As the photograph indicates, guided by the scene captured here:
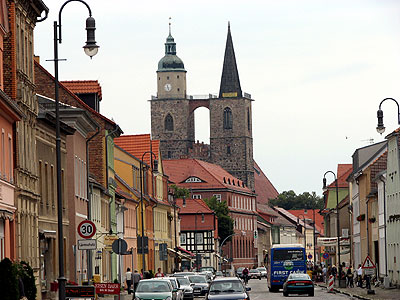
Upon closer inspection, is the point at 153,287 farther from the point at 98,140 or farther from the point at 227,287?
the point at 98,140

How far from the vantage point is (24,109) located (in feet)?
116

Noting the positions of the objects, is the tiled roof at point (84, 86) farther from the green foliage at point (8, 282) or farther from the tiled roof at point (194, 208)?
the tiled roof at point (194, 208)

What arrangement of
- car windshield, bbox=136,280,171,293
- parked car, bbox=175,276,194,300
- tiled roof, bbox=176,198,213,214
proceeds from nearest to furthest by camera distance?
car windshield, bbox=136,280,171,293, parked car, bbox=175,276,194,300, tiled roof, bbox=176,198,213,214

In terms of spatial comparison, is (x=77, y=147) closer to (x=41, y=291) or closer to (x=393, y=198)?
(x=41, y=291)

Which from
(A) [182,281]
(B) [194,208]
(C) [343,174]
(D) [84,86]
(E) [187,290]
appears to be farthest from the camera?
(B) [194,208]

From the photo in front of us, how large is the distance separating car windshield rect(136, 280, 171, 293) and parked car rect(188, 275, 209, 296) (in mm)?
18490

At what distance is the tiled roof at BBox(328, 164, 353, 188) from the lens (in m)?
122

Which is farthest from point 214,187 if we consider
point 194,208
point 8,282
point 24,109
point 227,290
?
point 8,282

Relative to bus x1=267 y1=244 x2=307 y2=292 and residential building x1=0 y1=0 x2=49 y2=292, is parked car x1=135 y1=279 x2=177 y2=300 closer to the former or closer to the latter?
residential building x1=0 y1=0 x2=49 y2=292

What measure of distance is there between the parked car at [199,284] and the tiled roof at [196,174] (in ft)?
427

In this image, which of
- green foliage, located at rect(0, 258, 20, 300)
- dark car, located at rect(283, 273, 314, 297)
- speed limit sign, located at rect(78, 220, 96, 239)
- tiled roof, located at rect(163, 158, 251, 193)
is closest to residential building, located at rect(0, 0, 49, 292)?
speed limit sign, located at rect(78, 220, 96, 239)

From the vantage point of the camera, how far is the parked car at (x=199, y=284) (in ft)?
187

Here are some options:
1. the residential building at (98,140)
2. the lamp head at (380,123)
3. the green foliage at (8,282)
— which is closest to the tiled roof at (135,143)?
the residential building at (98,140)

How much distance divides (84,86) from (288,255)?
1538 centimetres
